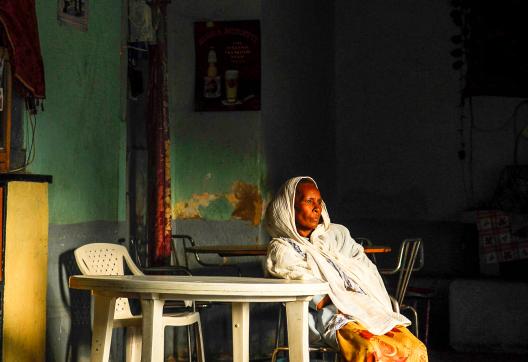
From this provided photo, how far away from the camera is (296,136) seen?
6.87 meters

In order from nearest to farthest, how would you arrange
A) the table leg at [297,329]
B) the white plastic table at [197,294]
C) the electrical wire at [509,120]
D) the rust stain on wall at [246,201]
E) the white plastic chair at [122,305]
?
the white plastic table at [197,294]
the table leg at [297,329]
the white plastic chair at [122,305]
the rust stain on wall at [246,201]
the electrical wire at [509,120]

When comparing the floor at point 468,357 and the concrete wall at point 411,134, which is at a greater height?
the concrete wall at point 411,134

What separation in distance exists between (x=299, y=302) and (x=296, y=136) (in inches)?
142

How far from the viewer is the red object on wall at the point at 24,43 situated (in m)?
4.18

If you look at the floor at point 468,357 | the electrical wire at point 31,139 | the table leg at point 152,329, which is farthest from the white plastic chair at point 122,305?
the floor at point 468,357

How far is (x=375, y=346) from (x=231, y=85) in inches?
115

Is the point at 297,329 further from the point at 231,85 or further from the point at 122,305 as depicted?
the point at 231,85

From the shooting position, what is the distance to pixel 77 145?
16.0 feet

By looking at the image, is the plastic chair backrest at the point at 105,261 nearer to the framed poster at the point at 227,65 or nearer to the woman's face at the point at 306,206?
the woman's face at the point at 306,206

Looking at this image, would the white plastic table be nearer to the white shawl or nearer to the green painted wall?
the white shawl

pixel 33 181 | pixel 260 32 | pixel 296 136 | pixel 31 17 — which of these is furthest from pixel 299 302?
pixel 296 136

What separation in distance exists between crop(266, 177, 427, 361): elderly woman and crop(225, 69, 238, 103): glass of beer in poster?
2119 mm

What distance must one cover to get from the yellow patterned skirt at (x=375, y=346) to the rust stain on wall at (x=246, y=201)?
2.38 metres

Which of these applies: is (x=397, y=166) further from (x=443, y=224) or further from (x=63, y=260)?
(x=63, y=260)
